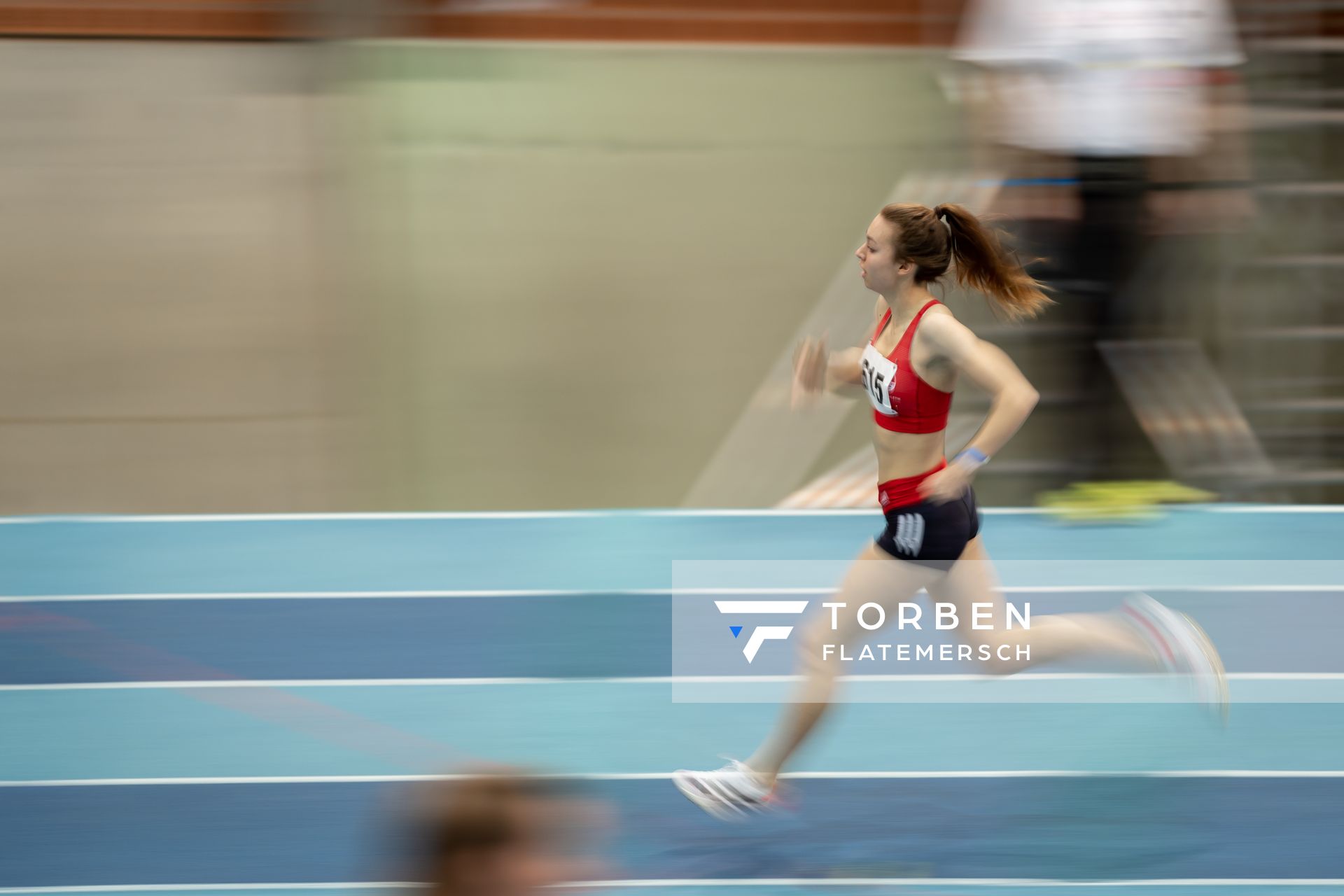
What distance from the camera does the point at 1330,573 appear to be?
7305mm

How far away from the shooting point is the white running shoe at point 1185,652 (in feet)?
15.5

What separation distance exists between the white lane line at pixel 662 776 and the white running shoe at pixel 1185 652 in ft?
1.22

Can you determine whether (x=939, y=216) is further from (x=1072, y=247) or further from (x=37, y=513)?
(x=37, y=513)

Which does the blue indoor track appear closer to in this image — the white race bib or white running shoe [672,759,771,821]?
white running shoe [672,759,771,821]

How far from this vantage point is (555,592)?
279 inches

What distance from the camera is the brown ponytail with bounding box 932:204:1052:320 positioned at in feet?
→ 14.7

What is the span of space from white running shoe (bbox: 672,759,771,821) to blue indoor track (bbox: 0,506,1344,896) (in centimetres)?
11

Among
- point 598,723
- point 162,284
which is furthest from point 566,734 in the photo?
point 162,284

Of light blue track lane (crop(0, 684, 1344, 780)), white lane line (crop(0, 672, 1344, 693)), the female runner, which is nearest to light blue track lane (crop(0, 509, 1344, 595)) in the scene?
white lane line (crop(0, 672, 1344, 693))

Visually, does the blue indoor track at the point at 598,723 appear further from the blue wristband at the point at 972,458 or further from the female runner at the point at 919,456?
the blue wristband at the point at 972,458

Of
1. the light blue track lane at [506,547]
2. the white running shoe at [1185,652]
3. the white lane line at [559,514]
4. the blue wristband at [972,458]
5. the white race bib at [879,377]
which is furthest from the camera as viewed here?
the white lane line at [559,514]

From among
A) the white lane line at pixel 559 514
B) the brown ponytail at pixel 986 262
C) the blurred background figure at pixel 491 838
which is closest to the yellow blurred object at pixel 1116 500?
the white lane line at pixel 559 514

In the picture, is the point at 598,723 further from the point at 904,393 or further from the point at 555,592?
the point at 904,393

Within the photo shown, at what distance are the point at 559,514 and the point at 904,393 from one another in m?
4.42
